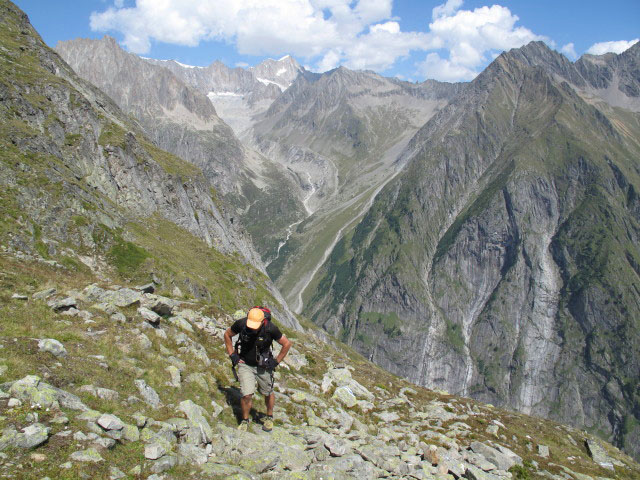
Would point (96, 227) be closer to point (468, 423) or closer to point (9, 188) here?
point (9, 188)

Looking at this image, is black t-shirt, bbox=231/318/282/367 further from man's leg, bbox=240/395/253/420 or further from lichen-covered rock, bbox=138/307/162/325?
lichen-covered rock, bbox=138/307/162/325

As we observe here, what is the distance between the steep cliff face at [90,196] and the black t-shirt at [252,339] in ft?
61.4

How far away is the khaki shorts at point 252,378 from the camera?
13.8 meters

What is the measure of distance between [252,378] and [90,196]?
38891 mm

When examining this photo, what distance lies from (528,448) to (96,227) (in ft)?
134

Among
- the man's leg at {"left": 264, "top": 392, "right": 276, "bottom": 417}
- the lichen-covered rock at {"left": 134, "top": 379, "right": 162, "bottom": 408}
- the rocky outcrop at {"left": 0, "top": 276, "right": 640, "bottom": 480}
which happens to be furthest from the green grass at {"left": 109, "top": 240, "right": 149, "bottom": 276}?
the man's leg at {"left": 264, "top": 392, "right": 276, "bottom": 417}

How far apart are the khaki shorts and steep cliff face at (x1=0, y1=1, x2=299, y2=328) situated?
19.0 m

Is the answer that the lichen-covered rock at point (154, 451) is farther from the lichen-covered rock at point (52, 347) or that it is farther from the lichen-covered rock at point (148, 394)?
the lichen-covered rock at point (52, 347)

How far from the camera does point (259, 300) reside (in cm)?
6688

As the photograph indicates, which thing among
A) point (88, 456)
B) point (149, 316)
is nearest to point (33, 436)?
point (88, 456)

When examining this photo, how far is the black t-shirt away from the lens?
1398 centimetres

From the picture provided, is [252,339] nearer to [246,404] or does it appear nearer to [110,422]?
[246,404]

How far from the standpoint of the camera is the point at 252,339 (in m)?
14.1

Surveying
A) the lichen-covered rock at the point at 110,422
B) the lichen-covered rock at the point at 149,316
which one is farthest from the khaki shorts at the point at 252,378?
the lichen-covered rock at the point at 149,316
